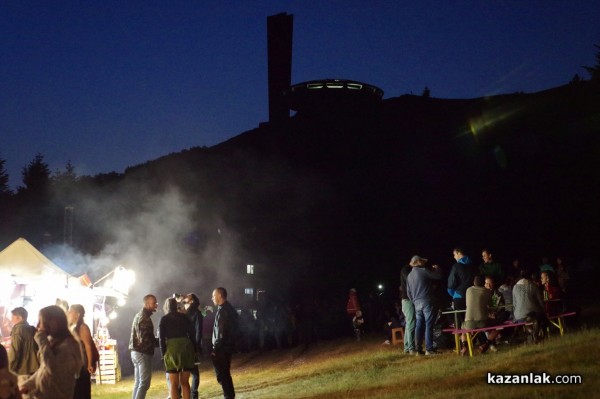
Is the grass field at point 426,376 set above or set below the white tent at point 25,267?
below

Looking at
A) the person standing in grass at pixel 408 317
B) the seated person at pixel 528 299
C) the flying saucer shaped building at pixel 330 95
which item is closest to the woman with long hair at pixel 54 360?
the seated person at pixel 528 299

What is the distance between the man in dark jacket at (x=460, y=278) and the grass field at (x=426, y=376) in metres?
1.00

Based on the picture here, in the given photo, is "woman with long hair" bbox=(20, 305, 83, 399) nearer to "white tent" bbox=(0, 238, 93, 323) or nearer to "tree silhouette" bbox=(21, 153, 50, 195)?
"white tent" bbox=(0, 238, 93, 323)

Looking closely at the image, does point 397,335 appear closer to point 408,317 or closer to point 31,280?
point 408,317

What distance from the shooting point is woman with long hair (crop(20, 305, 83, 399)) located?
196 inches

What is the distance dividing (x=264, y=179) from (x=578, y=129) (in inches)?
892

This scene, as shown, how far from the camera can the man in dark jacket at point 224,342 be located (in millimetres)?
8844

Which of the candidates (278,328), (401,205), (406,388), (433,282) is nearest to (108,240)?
(278,328)

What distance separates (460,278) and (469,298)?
1.05m

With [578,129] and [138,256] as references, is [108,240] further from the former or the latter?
[578,129]

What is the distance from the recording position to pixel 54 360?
5008 mm

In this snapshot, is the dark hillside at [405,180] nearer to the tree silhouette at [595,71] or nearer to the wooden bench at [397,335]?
the tree silhouette at [595,71]

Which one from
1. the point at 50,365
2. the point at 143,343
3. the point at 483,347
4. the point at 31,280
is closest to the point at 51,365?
the point at 50,365

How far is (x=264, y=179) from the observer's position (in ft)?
148
